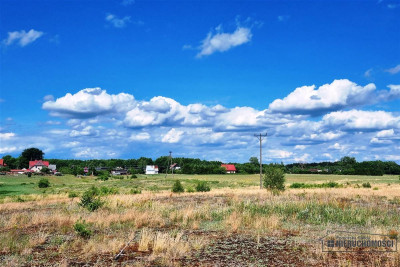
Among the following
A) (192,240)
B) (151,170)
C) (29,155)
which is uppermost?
(29,155)

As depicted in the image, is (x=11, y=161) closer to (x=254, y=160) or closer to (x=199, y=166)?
(x=199, y=166)

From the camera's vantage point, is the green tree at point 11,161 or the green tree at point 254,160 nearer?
the green tree at point 11,161

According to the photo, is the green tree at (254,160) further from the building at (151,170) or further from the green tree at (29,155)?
the green tree at (29,155)

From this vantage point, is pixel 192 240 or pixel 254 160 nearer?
pixel 192 240

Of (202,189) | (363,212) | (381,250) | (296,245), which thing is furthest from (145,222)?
(202,189)

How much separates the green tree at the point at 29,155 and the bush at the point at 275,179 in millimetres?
168232

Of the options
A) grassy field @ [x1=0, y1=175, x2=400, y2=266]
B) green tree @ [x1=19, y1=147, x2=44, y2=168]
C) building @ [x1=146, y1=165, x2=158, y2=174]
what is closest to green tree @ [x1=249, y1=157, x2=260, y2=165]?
building @ [x1=146, y1=165, x2=158, y2=174]

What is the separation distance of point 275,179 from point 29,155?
17400 cm

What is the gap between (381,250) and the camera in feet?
34.3

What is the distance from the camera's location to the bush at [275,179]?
124 ft

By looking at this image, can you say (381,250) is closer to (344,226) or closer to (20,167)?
(344,226)

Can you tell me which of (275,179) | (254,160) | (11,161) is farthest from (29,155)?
(275,179)

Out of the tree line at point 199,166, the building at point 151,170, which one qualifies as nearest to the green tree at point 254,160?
the tree line at point 199,166

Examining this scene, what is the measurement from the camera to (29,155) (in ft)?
584
